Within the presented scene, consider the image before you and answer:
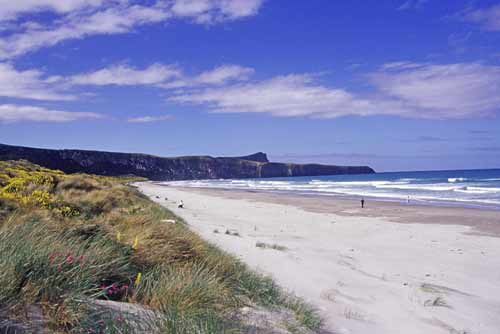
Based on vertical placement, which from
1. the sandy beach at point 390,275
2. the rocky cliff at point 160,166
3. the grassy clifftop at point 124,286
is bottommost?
the sandy beach at point 390,275

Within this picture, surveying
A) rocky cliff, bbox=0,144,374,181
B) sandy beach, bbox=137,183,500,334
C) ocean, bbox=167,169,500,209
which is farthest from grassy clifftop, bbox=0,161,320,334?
rocky cliff, bbox=0,144,374,181

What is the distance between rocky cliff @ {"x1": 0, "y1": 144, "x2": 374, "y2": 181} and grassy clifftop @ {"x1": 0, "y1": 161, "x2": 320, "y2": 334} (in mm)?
65923

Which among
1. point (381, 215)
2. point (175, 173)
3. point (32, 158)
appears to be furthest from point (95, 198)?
point (175, 173)

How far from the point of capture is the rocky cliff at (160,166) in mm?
82875

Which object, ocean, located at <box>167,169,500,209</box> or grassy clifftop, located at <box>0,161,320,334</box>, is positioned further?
ocean, located at <box>167,169,500,209</box>

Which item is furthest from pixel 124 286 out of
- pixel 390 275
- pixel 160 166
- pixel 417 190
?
pixel 160 166

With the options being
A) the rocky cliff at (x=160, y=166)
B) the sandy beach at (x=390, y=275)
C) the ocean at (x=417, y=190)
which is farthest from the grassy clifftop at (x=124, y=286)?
the rocky cliff at (x=160, y=166)

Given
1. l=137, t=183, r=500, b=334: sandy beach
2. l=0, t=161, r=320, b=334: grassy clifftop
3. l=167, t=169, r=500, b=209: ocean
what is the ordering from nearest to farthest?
l=0, t=161, r=320, b=334: grassy clifftop, l=137, t=183, r=500, b=334: sandy beach, l=167, t=169, r=500, b=209: ocean

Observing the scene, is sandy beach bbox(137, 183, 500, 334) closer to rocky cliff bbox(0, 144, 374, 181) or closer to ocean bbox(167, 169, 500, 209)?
ocean bbox(167, 169, 500, 209)

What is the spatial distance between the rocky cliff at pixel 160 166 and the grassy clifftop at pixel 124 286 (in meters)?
65.9

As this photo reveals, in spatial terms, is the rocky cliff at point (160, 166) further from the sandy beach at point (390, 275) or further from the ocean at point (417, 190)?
the sandy beach at point (390, 275)

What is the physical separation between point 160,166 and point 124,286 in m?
138

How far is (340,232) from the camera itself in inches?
590

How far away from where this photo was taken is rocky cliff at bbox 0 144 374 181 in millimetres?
82875
